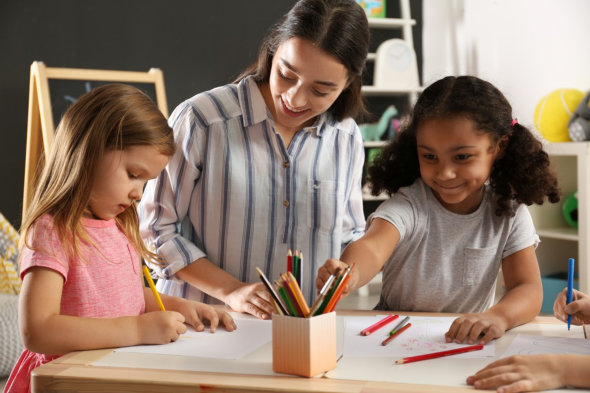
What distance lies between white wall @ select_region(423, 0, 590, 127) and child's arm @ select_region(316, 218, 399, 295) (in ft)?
8.21

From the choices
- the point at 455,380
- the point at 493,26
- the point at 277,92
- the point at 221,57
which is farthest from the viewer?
the point at 493,26

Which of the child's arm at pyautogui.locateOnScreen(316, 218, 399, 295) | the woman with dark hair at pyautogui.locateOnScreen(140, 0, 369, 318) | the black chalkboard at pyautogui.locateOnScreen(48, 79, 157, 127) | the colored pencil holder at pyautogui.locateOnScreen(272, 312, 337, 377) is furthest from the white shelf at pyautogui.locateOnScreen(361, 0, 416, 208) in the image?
the colored pencil holder at pyautogui.locateOnScreen(272, 312, 337, 377)

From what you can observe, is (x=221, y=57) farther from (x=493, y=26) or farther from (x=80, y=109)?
(x=80, y=109)

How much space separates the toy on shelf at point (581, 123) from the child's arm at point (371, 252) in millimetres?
2234

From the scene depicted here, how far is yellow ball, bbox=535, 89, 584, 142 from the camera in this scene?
11.8ft

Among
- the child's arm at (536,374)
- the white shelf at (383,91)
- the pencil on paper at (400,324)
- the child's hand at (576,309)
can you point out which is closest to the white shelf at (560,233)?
the white shelf at (383,91)

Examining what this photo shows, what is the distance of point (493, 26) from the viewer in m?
4.27

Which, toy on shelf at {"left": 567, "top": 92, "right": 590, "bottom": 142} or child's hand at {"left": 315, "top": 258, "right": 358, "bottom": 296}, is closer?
child's hand at {"left": 315, "top": 258, "right": 358, "bottom": 296}

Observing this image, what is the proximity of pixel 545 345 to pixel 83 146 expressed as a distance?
820mm

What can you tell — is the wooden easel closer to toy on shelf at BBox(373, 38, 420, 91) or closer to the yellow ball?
toy on shelf at BBox(373, 38, 420, 91)

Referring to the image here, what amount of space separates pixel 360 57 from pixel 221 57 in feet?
8.52

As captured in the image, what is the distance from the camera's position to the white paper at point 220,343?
1103 millimetres

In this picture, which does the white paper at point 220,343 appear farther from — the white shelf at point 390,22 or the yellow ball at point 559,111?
the white shelf at point 390,22

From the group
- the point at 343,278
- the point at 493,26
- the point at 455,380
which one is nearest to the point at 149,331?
the point at 343,278
